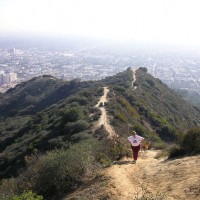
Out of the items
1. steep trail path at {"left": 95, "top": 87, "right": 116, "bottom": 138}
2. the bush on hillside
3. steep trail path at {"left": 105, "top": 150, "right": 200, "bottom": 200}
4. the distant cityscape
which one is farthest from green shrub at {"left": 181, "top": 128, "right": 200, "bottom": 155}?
the distant cityscape

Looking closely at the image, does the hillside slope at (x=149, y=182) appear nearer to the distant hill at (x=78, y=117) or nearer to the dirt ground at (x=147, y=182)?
the dirt ground at (x=147, y=182)

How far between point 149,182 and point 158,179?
0.27 metres

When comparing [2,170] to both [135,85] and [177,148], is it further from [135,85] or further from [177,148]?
[135,85]

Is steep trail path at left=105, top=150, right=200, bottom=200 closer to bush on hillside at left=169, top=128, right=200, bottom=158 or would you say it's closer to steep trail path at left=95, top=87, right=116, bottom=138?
bush on hillside at left=169, top=128, right=200, bottom=158

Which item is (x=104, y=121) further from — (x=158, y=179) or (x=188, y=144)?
(x=158, y=179)

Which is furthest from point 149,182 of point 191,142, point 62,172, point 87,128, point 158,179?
point 87,128

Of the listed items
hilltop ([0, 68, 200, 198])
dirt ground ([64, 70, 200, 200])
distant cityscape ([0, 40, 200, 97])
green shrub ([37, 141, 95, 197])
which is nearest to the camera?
dirt ground ([64, 70, 200, 200])

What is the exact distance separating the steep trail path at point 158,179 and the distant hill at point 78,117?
13.0ft

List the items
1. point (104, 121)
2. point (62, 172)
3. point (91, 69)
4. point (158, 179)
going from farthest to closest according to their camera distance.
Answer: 1. point (91, 69)
2. point (104, 121)
3. point (62, 172)
4. point (158, 179)

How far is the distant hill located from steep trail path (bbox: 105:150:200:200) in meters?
3.95

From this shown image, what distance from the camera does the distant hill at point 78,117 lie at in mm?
22641

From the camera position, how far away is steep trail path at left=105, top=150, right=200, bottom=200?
769 cm

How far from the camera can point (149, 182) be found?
8.77 metres

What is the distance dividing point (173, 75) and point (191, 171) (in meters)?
140
